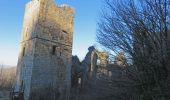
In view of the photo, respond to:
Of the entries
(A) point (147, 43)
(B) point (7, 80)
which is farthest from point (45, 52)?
(B) point (7, 80)

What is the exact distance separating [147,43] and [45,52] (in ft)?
53.6

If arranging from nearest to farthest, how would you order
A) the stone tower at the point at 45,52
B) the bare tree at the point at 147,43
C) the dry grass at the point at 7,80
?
the bare tree at the point at 147,43, the stone tower at the point at 45,52, the dry grass at the point at 7,80

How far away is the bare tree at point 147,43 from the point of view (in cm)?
879

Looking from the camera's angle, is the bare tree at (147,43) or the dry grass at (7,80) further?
the dry grass at (7,80)

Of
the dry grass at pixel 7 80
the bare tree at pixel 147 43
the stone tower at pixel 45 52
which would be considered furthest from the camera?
the dry grass at pixel 7 80

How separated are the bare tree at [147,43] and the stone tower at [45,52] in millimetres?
14622

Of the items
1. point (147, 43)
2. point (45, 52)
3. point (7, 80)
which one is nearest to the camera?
point (147, 43)

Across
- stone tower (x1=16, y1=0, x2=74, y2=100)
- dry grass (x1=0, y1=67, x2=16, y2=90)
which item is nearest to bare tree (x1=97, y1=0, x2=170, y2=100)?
stone tower (x1=16, y1=0, x2=74, y2=100)

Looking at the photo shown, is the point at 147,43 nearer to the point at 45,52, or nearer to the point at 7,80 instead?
the point at 45,52

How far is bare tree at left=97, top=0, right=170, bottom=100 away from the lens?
28.8 ft

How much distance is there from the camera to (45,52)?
971 inches

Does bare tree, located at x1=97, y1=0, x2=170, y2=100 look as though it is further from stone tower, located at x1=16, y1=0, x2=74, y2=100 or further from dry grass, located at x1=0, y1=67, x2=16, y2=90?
dry grass, located at x1=0, y1=67, x2=16, y2=90

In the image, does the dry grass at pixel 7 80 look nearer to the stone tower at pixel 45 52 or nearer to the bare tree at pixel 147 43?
the stone tower at pixel 45 52

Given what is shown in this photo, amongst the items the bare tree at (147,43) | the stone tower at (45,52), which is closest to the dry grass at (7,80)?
the stone tower at (45,52)
